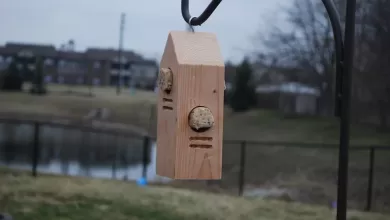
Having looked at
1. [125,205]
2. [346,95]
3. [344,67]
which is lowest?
[125,205]

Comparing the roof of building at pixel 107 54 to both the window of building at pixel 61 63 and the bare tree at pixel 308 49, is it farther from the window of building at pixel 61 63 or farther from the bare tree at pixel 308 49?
the bare tree at pixel 308 49

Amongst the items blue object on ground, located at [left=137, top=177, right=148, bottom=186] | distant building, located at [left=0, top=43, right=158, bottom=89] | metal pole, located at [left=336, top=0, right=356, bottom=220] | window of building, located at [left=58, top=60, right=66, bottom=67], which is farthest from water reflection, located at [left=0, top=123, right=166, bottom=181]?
metal pole, located at [left=336, top=0, right=356, bottom=220]

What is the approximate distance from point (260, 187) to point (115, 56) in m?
3.70

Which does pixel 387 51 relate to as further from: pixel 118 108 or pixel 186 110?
pixel 186 110

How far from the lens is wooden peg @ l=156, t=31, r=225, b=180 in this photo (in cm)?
191

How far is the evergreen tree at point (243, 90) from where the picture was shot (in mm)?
18391

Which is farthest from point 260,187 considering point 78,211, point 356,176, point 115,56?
point 78,211

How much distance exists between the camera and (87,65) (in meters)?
10.8

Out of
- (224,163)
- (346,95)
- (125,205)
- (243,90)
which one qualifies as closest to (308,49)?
(243,90)

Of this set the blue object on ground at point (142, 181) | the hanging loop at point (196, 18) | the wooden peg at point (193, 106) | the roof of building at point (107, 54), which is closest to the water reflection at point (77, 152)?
the blue object on ground at point (142, 181)

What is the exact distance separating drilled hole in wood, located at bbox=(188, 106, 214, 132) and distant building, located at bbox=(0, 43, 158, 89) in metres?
7.76

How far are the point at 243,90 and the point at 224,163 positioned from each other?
807 centimetres

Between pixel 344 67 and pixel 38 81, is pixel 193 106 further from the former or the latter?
pixel 38 81

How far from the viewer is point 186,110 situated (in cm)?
191
